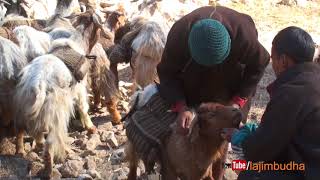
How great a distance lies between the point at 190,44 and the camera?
4.02 meters

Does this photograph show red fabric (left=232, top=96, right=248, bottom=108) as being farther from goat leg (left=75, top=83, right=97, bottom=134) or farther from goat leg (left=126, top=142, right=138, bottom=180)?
goat leg (left=75, top=83, right=97, bottom=134)

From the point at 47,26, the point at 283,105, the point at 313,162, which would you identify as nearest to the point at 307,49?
the point at 283,105

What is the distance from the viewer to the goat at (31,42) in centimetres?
627

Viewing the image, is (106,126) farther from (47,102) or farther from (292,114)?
(292,114)

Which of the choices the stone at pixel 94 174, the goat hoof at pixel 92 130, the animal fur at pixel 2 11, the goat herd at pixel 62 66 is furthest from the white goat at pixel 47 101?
the animal fur at pixel 2 11

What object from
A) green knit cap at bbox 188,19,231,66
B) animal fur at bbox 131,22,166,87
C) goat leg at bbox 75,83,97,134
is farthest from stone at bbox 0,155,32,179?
green knit cap at bbox 188,19,231,66

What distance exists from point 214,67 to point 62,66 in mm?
2103

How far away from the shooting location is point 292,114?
3.14 meters

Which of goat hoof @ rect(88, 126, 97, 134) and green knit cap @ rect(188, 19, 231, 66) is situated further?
goat hoof @ rect(88, 126, 97, 134)

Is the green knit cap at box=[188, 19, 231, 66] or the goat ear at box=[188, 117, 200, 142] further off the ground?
the green knit cap at box=[188, 19, 231, 66]

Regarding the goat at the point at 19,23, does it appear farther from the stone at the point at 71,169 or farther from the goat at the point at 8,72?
the stone at the point at 71,169

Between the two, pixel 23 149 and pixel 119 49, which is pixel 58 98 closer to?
pixel 23 149

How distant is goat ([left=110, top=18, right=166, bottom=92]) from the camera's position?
6.62 meters

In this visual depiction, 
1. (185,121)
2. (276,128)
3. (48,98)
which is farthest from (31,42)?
(276,128)
